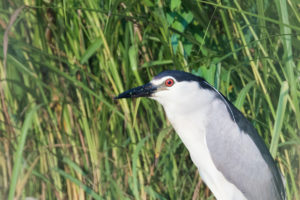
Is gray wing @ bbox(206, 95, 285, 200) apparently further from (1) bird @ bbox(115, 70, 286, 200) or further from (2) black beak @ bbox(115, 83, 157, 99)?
(2) black beak @ bbox(115, 83, 157, 99)

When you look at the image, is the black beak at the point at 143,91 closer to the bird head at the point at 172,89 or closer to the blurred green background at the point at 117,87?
the bird head at the point at 172,89

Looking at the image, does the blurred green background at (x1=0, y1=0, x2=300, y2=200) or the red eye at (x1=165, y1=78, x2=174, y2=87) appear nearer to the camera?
the red eye at (x1=165, y1=78, x2=174, y2=87)

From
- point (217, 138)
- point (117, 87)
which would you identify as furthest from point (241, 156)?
point (117, 87)

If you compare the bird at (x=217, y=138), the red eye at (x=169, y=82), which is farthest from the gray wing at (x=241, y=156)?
the red eye at (x=169, y=82)

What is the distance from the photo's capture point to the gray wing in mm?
1473

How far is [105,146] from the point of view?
5.76 ft

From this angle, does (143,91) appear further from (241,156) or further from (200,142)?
(241,156)

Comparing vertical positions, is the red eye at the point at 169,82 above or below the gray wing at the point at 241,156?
above

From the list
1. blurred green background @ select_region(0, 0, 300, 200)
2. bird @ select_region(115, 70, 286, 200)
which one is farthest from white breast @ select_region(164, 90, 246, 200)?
blurred green background @ select_region(0, 0, 300, 200)

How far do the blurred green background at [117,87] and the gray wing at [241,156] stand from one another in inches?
3.5

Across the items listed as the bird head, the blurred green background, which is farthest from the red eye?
the blurred green background

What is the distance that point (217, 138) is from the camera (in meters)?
1.48

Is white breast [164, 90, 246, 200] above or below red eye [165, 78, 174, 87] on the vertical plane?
below

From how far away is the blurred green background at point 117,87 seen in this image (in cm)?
156
